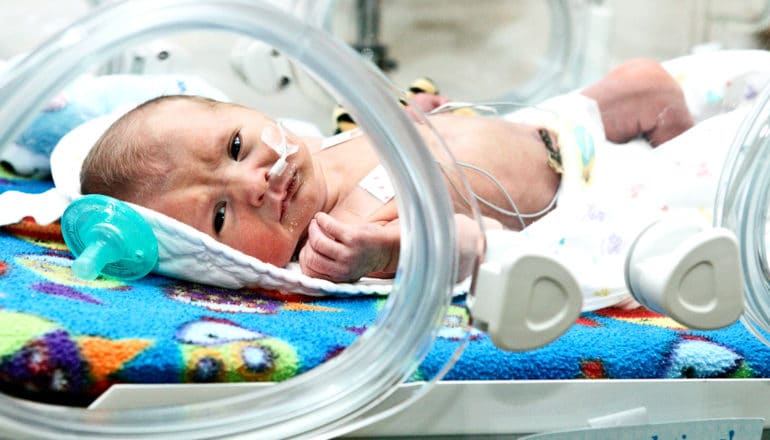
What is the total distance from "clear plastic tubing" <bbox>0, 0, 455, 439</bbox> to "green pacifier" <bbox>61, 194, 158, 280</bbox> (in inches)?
9.4

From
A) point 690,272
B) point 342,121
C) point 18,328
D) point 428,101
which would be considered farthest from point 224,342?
point 428,101

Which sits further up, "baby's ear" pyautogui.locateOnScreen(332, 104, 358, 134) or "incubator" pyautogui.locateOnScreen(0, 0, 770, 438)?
"baby's ear" pyautogui.locateOnScreen(332, 104, 358, 134)

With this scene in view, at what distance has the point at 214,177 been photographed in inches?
38.3

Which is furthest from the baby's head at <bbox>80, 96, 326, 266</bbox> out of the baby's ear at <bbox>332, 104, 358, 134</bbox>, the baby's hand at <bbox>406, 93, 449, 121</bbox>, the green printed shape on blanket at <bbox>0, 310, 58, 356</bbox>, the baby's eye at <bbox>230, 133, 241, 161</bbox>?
the baby's hand at <bbox>406, 93, 449, 121</bbox>

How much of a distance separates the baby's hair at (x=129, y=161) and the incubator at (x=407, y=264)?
0.37m

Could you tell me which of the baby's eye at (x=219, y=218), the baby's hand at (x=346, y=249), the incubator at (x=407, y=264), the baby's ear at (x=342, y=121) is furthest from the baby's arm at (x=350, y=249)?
the baby's ear at (x=342, y=121)

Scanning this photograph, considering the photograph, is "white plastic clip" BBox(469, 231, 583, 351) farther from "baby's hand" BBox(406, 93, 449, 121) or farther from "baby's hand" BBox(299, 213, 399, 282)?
"baby's hand" BBox(406, 93, 449, 121)

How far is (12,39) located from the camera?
1697 millimetres

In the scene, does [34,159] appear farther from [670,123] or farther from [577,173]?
[670,123]

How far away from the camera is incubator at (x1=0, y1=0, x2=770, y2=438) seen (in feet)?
1.95

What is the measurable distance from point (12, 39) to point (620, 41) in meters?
1.49

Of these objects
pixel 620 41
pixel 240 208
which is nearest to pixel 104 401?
pixel 240 208

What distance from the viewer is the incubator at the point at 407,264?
0.59 m

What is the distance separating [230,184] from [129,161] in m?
0.13
